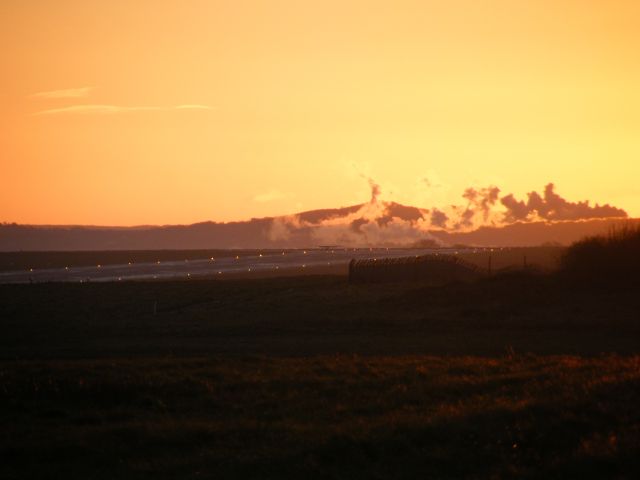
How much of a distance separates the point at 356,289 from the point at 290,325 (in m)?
15.3

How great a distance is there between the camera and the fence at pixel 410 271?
65.7 m

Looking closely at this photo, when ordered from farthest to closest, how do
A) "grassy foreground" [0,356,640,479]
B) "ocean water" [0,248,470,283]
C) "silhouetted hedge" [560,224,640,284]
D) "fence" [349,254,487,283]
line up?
"ocean water" [0,248,470,283], "fence" [349,254,487,283], "silhouetted hedge" [560,224,640,284], "grassy foreground" [0,356,640,479]

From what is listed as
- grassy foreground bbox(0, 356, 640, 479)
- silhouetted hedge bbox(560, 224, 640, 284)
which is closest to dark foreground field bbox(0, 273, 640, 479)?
grassy foreground bbox(0, 356, 640, 479)

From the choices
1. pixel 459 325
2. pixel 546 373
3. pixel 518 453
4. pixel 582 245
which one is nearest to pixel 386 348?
pixel 459 325

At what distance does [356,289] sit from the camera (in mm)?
58000

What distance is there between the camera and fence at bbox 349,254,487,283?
6569cm

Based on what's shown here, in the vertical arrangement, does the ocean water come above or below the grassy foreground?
above

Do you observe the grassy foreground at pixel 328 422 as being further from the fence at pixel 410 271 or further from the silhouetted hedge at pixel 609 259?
the fence at pixel 410 271

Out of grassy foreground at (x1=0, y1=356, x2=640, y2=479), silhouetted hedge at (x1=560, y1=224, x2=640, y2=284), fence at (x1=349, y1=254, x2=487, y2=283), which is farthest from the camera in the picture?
fence at (x1=349, y1=254, x2=487, y2=283)

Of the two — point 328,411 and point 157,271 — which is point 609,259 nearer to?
point 328,411

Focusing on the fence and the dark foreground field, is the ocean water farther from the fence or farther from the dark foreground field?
the dark foreground field

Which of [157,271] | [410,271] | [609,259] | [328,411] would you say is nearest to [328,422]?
[328,411]

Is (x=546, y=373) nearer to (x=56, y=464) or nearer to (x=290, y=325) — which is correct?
(x=56, y=464)

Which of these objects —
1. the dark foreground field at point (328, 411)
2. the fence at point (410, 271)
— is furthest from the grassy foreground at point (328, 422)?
the fence at point (410, 271)
